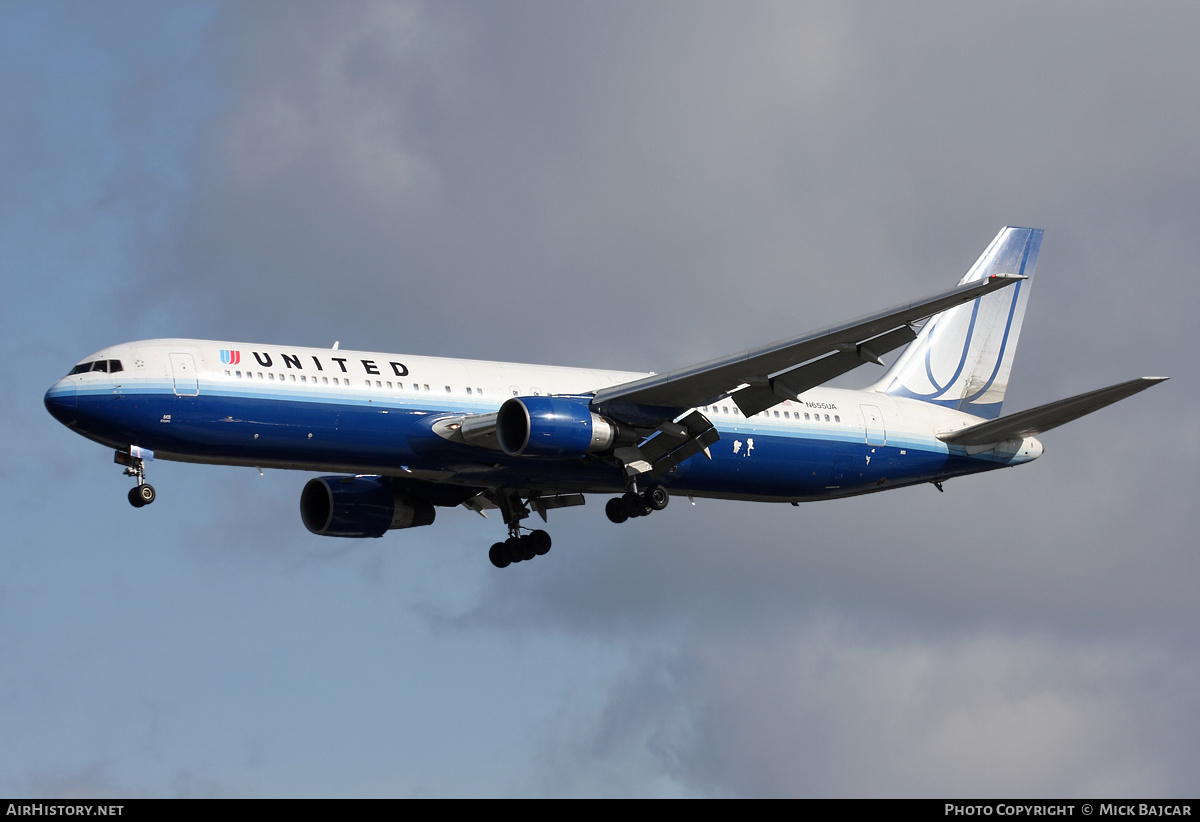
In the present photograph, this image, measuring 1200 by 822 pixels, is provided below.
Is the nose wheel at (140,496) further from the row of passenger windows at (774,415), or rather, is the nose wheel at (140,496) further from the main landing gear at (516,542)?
the row of passenger windows at (774,415)

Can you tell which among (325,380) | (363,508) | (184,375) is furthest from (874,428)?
(184,375)

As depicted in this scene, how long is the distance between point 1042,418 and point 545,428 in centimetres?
1757

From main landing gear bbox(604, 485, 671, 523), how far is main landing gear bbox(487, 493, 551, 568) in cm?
587

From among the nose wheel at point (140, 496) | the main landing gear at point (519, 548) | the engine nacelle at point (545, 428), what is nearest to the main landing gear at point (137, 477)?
the nose wheel at point (140, 496)

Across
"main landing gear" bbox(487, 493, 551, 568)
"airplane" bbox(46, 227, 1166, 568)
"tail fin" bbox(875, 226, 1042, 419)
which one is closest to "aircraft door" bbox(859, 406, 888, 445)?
"airplane" bbox(46, 227, 1166, 568)

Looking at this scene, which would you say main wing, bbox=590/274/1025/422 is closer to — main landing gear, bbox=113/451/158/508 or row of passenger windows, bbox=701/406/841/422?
row of passenger windows, bbox=701/406/841/422

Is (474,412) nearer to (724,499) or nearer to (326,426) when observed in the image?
(326,426)

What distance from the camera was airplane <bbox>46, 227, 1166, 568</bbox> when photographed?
1704 inches

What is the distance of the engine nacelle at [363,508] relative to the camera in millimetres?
53688

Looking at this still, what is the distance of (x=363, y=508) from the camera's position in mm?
53719

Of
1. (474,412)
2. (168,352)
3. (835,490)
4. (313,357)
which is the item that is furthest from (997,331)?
(168,352)

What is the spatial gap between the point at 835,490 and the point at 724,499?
3.98 m

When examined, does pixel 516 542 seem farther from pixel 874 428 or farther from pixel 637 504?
pixel 874 428

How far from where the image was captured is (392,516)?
53.9 m
